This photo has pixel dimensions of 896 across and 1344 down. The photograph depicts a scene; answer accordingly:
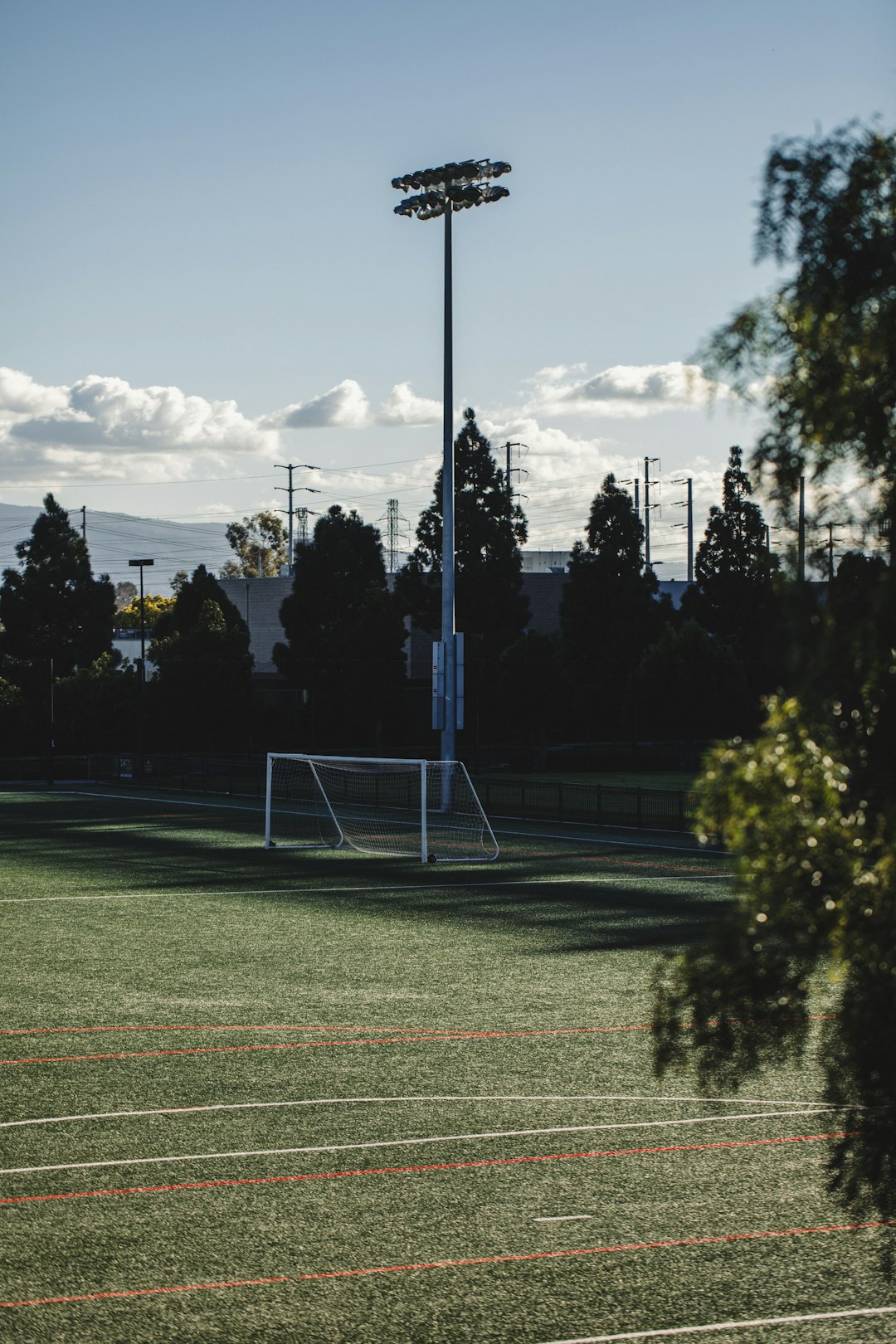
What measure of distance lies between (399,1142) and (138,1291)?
7.24 feet

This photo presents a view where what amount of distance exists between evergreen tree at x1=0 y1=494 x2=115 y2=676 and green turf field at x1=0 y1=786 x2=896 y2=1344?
43.1 meters

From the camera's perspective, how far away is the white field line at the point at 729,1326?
510 centimetres

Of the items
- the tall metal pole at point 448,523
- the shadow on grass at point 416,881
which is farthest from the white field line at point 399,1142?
the tall metal pole at point 448,523

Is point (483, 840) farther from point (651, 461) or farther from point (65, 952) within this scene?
point (651, 461)

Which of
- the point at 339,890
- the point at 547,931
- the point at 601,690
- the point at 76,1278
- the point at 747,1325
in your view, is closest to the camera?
the point at 747,1325

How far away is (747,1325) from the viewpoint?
17.1 feet

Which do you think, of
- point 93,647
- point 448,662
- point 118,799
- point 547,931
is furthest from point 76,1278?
point 93,647

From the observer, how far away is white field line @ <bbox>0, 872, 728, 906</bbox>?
1856cm

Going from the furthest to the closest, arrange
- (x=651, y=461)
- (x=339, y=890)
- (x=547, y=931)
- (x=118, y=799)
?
(x=651, y=461) < (x=118, y=799) < (x=339, y=890) < (x=547, y=931)

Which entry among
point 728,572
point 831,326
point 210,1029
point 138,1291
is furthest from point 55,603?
point 831,326

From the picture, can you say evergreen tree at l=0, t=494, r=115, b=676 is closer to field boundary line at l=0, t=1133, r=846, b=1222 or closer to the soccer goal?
the soccer goal

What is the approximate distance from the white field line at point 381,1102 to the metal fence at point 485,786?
1760 cm

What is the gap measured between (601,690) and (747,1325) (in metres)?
41.5

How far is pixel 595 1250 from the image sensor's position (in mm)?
5988
